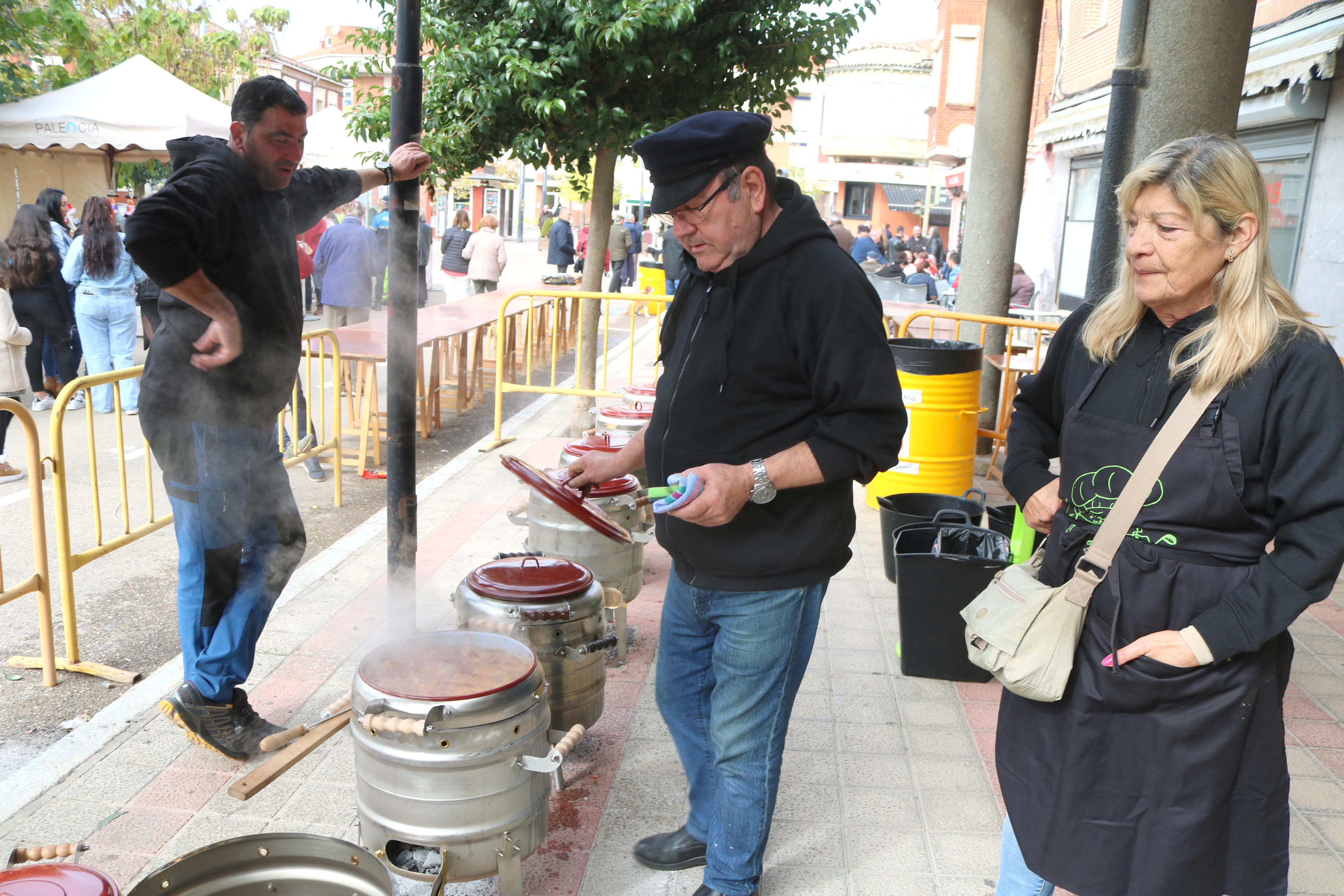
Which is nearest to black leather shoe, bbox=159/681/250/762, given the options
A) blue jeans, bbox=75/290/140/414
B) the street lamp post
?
the street lamp post

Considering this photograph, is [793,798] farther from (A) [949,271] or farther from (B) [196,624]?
(A) [949,271]

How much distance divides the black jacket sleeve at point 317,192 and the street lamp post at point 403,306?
480mm

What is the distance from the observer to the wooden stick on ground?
92.9 inches

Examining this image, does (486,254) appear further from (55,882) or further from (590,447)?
(55,882)

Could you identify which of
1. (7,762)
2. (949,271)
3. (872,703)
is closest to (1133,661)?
(872,703)

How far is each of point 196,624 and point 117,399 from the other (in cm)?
216

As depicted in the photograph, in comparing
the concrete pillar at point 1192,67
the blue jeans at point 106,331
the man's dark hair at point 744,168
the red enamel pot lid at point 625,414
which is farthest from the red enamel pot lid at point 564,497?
the blue jeans at point 106,331

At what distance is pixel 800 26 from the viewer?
22.8 feet

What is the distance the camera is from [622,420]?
536 cm

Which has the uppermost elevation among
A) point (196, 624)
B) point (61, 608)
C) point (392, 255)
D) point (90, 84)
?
point (90, 84)

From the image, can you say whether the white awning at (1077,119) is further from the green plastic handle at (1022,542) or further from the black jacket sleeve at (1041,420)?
the black jacket sleeve at (1041,420)

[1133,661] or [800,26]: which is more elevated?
[800,26]

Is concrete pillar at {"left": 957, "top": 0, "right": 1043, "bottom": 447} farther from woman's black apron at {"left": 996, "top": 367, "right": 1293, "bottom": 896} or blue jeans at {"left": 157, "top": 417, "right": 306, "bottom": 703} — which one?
woman's black apron at {"left": 996, "top": 367, "right": 1293, "bottom": 896}

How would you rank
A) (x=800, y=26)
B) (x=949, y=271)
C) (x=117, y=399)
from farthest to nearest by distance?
1. (x=949, y=271)
2. (x=800, y=26)
3. (x=117, y=399)
